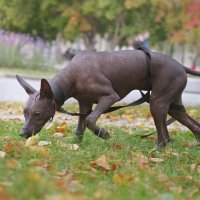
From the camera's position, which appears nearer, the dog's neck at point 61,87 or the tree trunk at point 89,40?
the dog's neck at point 61,87

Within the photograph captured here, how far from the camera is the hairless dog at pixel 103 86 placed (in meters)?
6.29

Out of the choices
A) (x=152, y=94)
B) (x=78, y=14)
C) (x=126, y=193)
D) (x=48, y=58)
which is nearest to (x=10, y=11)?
(x=78, y=14)

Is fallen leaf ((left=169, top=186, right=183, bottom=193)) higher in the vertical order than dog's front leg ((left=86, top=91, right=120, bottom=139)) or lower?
higher

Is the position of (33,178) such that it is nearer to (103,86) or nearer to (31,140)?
(31,140)

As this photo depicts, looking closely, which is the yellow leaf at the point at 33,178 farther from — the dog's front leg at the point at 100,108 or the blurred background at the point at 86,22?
the blurred background at the point at 86,22

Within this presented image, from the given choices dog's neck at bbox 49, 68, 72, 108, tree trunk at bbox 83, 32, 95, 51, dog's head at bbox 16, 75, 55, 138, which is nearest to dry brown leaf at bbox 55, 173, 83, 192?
dog's head at bbox 16, 75, 55, 138

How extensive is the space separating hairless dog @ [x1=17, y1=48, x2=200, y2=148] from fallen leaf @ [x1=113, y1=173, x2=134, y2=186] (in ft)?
5.93

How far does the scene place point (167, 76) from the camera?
6.84m

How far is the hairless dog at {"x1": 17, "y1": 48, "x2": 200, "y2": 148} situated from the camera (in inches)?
247

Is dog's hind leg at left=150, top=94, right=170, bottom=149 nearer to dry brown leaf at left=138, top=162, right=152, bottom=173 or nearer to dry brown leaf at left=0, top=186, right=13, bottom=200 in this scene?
dry brown leaf at left=138, top=162, right=152, bottom=173

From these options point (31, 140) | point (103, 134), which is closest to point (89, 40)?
point (103, 134)

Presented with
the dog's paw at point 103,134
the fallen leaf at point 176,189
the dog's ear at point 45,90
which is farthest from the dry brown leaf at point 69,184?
the dog's paw at point 103,134

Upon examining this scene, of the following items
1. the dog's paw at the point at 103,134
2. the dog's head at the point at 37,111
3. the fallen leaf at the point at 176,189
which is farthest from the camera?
the dog's paw at the point at 103,134

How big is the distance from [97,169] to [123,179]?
662 millimetres
